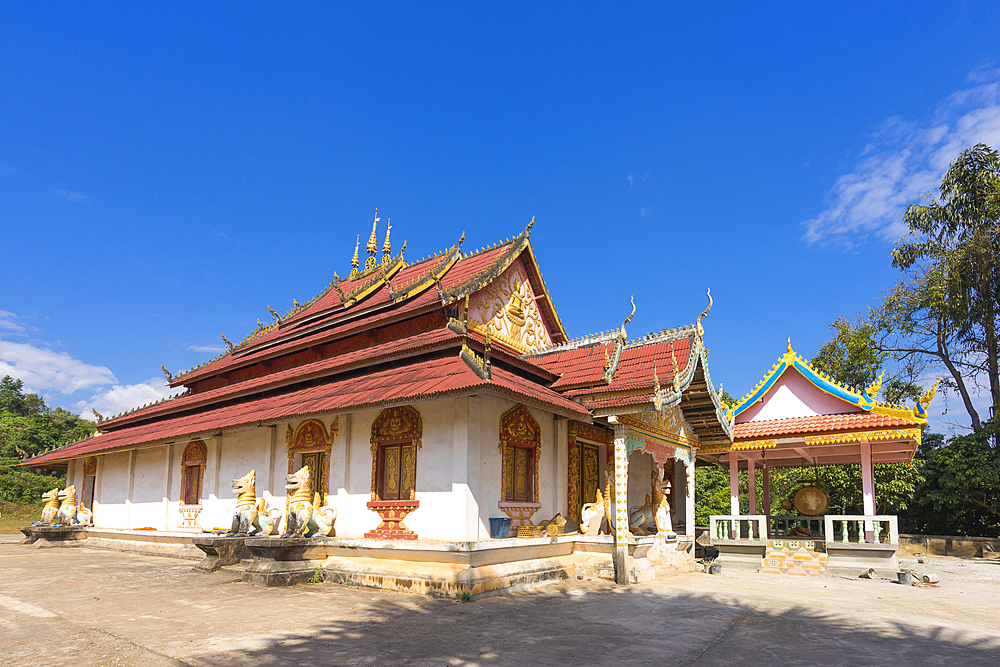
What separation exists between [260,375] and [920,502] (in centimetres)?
2130

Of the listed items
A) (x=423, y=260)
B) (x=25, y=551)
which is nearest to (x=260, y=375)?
(x=423, y=260)

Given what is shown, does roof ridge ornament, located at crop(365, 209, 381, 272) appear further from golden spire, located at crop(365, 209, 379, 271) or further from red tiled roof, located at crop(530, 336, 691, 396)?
red tiled roof, located at crop(530, 336, 691, 396)

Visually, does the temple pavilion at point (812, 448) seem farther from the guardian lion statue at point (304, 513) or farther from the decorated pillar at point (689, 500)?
the guardian lion statue at point (304, 513)

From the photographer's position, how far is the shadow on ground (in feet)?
18.9

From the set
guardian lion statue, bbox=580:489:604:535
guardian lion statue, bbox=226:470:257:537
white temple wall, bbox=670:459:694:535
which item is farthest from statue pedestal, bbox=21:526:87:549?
white temple wall, bbox=670:459:694:535

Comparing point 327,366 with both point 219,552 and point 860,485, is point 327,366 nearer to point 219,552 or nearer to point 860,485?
point 219,552

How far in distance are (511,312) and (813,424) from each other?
7.28m

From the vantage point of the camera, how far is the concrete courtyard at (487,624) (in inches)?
228

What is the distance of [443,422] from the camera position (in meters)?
10.2

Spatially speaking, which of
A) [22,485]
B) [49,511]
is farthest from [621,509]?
[22,485]

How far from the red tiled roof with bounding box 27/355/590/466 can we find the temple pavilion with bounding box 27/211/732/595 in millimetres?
61

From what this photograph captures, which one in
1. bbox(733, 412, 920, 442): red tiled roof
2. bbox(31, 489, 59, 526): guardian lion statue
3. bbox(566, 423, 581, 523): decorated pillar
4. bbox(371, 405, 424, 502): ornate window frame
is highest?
bbox(733, 412, 920, 442): red tiled roof

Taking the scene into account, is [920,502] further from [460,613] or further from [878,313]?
[460,613]

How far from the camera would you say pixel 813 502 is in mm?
16609
